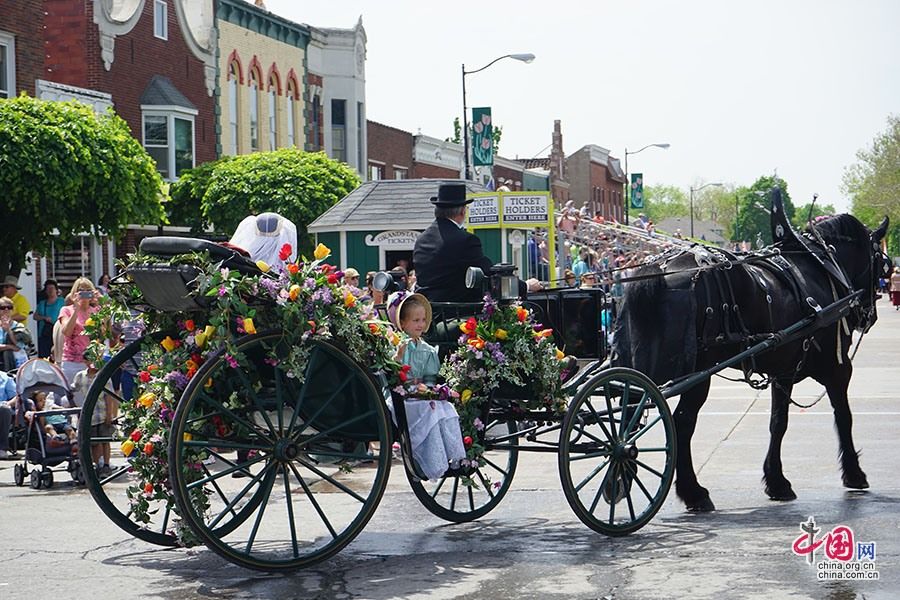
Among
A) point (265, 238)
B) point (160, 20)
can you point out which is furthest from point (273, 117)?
point (265, 238)

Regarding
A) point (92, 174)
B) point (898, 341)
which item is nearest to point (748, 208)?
point (898, 341)

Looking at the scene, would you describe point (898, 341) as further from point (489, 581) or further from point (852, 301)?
point (489, 581)

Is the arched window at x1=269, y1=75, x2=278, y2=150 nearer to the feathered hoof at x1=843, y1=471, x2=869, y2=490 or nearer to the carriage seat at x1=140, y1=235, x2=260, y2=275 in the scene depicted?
the feathered hoof at x1=843, y1=471, x2=869, y2=490

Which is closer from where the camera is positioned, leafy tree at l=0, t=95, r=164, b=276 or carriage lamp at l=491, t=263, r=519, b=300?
carriage lamp at l=491, t=263, r=519, b=300

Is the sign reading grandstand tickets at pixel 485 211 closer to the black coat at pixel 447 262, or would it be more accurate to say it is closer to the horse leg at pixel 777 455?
the horse leg at pixel 777 455

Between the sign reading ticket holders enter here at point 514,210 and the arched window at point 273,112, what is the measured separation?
56.0 ft

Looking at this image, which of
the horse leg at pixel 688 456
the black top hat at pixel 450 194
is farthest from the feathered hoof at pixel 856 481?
the black top hat at pixel 450 194

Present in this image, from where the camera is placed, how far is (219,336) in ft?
22.4

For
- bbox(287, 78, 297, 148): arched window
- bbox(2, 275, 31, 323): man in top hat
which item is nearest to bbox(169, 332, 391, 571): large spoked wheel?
bbox(2, 275, 31, 323): man in top hat

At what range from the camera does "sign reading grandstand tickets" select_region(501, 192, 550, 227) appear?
78.4ft

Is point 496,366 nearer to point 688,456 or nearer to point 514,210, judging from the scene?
point 688,456

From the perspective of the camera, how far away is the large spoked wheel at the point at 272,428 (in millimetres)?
6707

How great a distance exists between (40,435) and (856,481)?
644 centimetres

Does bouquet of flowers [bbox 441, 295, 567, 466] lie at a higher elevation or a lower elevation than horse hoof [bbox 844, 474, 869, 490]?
higher
